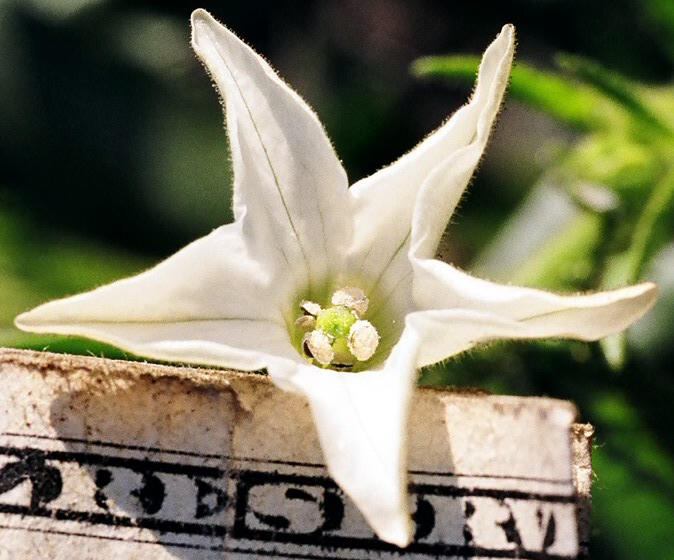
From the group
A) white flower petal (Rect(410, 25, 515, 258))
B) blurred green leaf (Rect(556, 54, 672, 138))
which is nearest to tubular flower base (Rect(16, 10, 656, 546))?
white flower petal (Rect(410, 25, 515, 258))

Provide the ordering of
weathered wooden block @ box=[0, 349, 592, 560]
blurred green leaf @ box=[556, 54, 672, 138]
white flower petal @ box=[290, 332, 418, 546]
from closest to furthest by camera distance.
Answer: white flower petal @ box=[290, 332, 418, 546] < weathered wooden block @ box=[0, 349, 592, 560] < blurred green leaf @ box=[556, 54, 672, 138]

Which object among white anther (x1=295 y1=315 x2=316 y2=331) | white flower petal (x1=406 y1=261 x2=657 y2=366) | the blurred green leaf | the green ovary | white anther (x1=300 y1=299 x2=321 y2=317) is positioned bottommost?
white flower petal (x1=406 y1=261 x2=657 y2=366)

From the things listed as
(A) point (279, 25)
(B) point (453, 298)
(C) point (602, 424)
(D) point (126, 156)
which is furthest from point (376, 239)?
(A) point (279, 25)

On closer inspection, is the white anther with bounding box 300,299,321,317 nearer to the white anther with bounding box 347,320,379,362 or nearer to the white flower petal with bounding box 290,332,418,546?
the white anther with bounding box 347,320,379,362

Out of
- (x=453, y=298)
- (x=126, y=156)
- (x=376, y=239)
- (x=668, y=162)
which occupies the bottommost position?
(x=453, y=298)

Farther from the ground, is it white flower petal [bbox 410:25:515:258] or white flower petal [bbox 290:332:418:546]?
white flower petal [bbox 410:25:515:258]

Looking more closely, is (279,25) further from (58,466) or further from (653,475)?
(58,466)

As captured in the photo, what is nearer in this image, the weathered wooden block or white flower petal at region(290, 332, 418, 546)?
white flower petal at region(290, 332, 418, 546)

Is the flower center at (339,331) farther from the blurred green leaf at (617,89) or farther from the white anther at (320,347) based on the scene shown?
the blurred green leaf at (617,89)

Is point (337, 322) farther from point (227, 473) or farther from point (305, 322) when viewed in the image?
point (227, 473)
